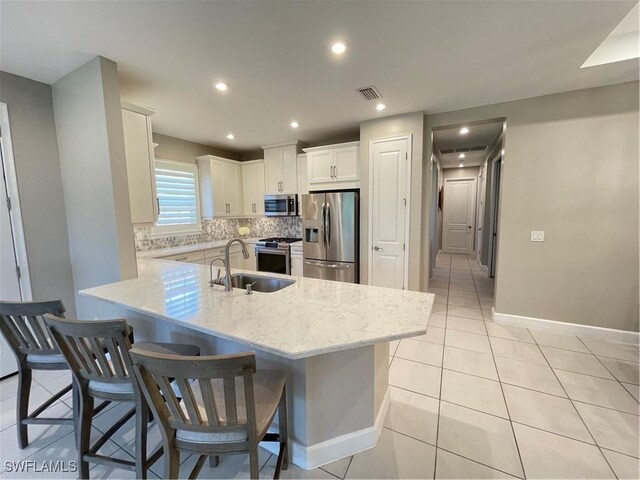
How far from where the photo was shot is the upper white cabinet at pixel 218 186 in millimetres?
4523

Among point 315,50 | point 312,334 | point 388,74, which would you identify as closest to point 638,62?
point 388,74

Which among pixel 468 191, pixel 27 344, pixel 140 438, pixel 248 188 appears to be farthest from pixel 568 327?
pixel 468 191

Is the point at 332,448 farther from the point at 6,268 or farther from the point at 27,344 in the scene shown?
the point at 6,268

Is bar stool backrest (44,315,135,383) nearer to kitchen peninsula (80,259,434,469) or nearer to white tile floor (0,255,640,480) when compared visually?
kitchen peninsula (80,259,434,469)

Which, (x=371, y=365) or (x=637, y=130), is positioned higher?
(x=637, y=130)

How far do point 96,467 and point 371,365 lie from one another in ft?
5.52

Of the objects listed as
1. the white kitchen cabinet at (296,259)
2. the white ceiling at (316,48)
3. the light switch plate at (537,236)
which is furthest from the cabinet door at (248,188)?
the light switch plate at (537,236)

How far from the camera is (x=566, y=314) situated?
118 inches

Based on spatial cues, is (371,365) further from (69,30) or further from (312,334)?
(69,30)

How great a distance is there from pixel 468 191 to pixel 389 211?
5.58 m

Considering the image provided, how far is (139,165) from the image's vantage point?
2.47 meters

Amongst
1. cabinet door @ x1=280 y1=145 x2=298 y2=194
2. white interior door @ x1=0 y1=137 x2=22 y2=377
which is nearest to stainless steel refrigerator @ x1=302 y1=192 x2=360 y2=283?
cabinet door @ x1=280 y1=145 x2=298 y2=194

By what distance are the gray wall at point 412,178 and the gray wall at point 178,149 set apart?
115 inches

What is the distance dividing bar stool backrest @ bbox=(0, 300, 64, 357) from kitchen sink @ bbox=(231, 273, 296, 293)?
3.54 feet
